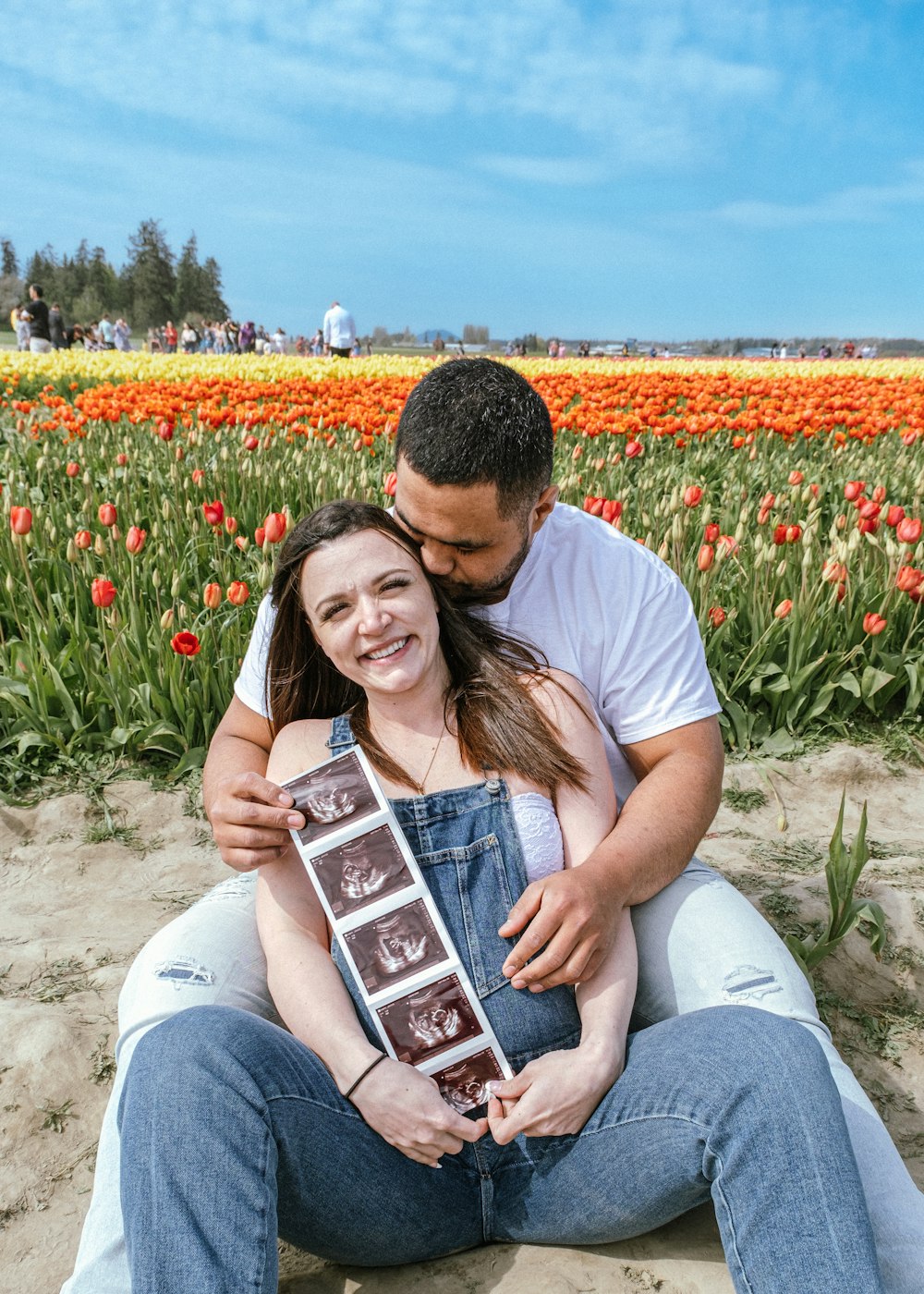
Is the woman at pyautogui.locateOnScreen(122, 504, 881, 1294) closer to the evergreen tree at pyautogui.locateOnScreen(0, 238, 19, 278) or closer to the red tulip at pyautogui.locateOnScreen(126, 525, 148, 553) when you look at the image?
the red tulip at pyautogui.locateOnScreen(126, 525, 148, 553)

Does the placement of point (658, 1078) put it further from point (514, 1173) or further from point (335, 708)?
point (335, 708)

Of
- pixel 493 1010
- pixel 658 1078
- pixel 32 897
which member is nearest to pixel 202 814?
pixel 32 897

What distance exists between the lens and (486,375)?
217 cm

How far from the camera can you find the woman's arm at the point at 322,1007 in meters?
1.64

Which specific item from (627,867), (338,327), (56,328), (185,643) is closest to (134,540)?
(185,643)

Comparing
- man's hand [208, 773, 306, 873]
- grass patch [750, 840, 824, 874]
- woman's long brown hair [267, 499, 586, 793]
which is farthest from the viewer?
grass patch [750, 840, 824, 874]

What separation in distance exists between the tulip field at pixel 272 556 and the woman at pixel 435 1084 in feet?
1.72

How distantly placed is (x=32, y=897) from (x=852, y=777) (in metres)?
2.68

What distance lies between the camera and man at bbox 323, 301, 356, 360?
17.3 metres

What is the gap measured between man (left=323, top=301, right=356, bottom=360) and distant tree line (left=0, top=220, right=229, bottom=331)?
50.6 meters

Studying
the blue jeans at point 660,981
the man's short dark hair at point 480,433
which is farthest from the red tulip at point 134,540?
the blue jeans at point 660,981

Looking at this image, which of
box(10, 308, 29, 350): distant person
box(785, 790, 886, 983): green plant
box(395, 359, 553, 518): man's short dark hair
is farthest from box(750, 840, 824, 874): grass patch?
box(10, 308, 29, 350): distant person

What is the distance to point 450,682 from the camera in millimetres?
2164

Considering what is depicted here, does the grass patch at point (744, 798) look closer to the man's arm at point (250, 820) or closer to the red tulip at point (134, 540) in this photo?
the man's arm at point (250, 820)
